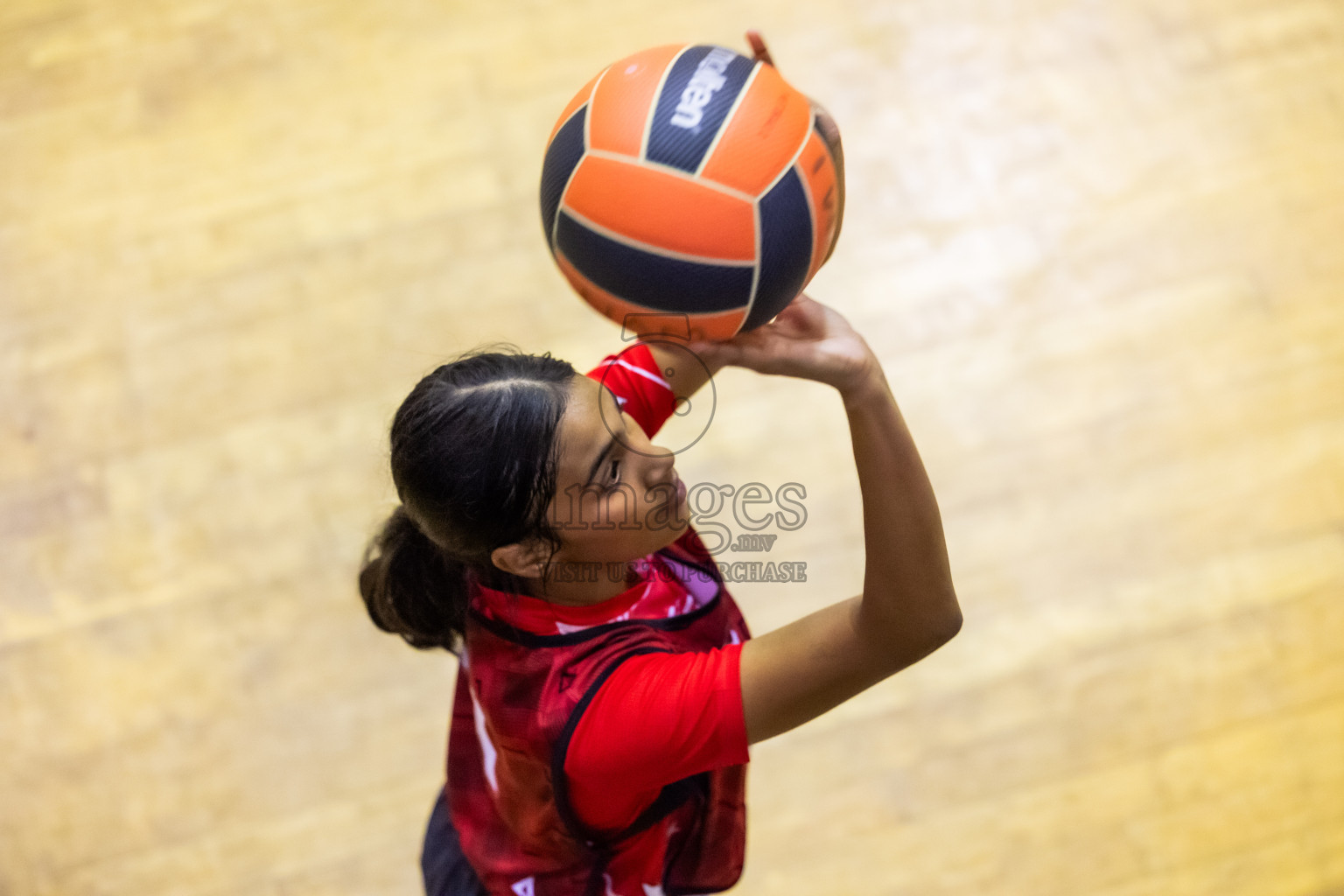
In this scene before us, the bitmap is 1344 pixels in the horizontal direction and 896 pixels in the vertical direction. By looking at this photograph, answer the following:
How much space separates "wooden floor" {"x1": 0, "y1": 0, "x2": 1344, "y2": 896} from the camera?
6.55ft

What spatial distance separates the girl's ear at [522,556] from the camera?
3.55 feet

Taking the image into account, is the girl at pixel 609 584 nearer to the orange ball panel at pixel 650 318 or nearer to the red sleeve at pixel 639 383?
the orange ball panel at pixel 650 318

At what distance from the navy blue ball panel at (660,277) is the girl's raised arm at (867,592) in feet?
0.25

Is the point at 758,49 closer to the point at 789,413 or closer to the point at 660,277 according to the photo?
the point at 660,277

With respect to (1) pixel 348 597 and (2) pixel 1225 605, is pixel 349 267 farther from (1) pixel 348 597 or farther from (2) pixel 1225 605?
(2) pixel 1225 605

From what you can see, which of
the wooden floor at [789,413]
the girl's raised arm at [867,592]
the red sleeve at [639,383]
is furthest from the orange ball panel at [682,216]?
the wooden floor at [789,413]

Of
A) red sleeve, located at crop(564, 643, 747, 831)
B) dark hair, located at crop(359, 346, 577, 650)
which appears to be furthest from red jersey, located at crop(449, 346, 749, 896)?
dark hair, located at crop(359, 346, 577, 650)

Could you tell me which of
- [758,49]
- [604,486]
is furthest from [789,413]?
[604,486]

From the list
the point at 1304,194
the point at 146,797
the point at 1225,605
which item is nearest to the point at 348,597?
the point at 146,797

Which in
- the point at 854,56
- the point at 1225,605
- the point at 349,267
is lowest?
the point at 1225,605

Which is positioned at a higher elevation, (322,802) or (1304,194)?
(1304,194)

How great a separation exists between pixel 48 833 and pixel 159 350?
1031mm

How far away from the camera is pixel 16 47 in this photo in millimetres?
2756

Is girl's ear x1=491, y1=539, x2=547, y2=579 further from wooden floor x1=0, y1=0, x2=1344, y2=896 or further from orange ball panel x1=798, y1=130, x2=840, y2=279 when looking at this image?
wooden floor x1=0, y1=0, x2=1344, y2=896
